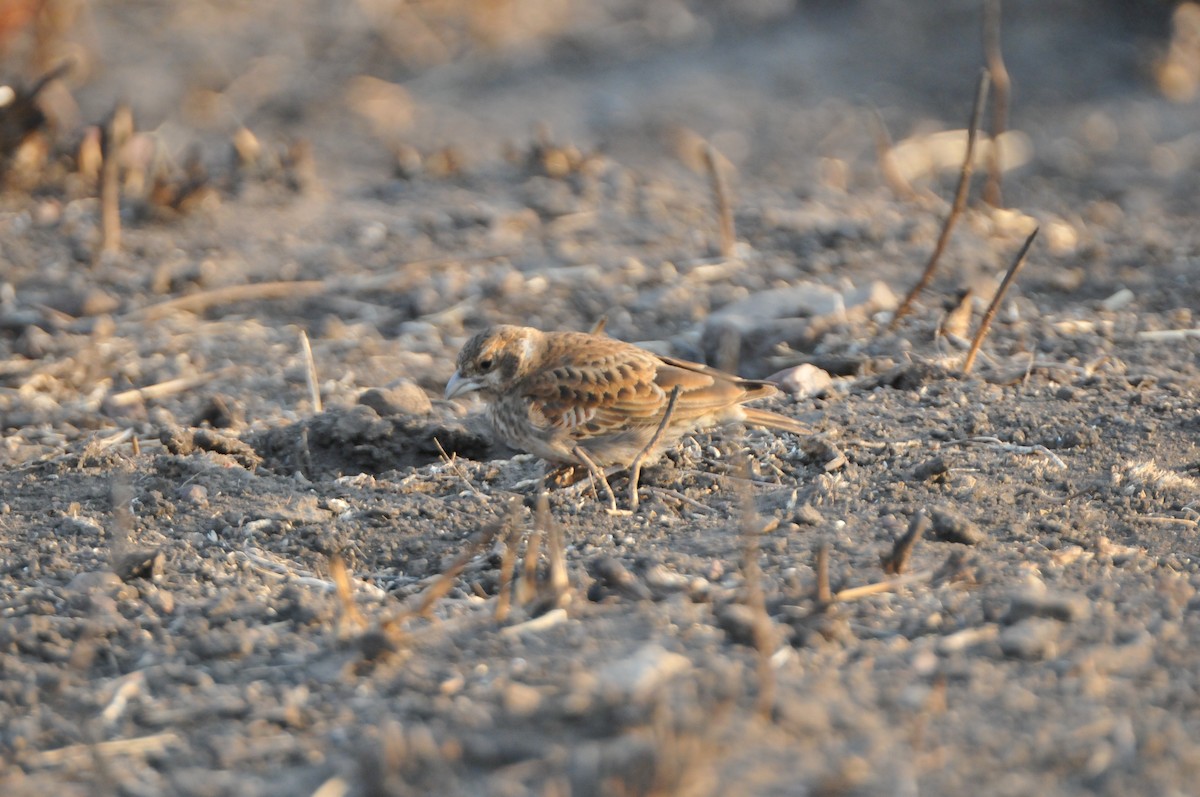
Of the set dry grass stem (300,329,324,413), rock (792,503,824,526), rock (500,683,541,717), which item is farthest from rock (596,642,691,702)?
dry grass stem (300,329,324,413)

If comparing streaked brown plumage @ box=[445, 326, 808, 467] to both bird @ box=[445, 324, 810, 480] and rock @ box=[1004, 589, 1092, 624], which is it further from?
rock @ box=[1004, 589, 1092, 624]

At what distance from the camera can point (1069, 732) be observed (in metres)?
2.73

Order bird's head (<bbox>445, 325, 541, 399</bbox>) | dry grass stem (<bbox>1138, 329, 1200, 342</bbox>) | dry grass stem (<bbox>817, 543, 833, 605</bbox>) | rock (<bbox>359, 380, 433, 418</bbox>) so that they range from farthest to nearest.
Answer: dry grass stem (<bbox>1138, 329, 1200, 342</bbox>) → rock (<bbox>359, 380, 433, 418</bbox>) → bird's head (<bbox>445, 325, 541, 399</bbox>) → dry grass stem (<bbox>817, 543, 833, 605</bbox>)

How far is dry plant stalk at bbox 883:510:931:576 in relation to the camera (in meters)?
3.43

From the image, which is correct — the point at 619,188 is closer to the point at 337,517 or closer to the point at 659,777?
the point at 337,517

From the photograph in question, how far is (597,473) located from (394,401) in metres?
1.05

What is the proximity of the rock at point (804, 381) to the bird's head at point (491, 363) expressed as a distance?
1017 mm

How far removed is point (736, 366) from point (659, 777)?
3.46 metres

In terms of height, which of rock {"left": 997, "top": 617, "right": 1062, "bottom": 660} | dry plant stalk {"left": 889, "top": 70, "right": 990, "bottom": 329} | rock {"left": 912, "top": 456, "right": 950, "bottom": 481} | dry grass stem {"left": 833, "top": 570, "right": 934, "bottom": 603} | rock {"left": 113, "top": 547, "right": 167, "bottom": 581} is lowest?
rock {"left": 113, "top": 547, "right": 167, "bottom": 581}

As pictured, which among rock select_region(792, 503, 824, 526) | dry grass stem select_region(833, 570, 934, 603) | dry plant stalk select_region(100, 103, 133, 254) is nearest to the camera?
dry grass stem select_region(833, 570, 934, 603)

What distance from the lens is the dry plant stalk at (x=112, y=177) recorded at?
278 inches

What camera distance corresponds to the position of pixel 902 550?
3.46 meters

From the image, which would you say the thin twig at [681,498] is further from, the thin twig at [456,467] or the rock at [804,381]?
the rock at [804,381]

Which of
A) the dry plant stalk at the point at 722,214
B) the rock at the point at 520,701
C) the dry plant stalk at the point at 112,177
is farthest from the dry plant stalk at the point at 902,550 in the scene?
the dry plant stalk at the point at 112,177
